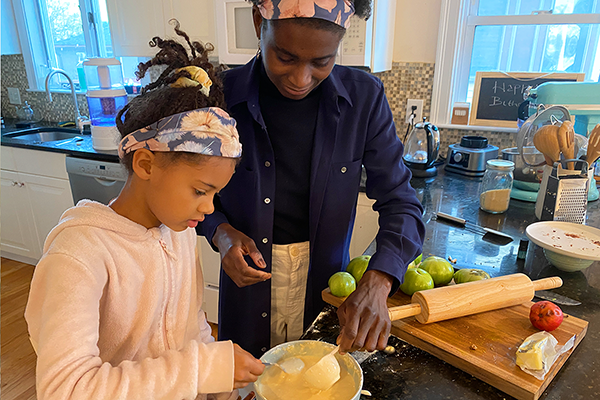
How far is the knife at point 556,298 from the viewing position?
108 cm

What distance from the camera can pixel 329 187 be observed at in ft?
3.95

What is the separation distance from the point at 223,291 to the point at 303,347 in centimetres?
54

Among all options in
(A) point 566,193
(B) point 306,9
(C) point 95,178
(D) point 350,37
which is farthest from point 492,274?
(C) point 95,178

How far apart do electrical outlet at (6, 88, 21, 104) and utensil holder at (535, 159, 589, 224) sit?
3.98 m

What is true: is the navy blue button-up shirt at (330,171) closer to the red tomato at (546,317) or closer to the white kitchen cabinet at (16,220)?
the red tomato at (546,317)

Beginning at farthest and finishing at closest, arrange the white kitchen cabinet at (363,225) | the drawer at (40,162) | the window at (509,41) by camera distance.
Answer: the drawer at (40,162) < the window at (509,41) < the white kitchen cabinet at (363,225)

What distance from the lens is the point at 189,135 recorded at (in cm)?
76

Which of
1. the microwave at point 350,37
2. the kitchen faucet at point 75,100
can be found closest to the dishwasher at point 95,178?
the kitchen faucet at point 75,100

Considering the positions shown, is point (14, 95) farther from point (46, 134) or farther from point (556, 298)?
point (556, 298)

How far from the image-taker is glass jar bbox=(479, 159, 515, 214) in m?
1.65

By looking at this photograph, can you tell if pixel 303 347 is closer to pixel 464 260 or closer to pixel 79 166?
pixel 464 260

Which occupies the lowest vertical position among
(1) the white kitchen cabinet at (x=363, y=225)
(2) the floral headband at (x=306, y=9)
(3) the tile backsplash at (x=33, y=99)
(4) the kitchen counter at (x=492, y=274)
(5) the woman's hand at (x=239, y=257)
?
(1) the white kitchen cabinet at (x=363, y=225)

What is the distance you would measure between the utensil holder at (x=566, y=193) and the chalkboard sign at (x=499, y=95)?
97 cm

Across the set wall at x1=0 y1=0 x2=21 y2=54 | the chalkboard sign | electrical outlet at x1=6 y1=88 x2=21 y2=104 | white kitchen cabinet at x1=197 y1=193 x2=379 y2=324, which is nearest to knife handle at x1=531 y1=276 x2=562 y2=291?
white kitchen cabinet at x1=197 y1=193 x2=379 y2=324
